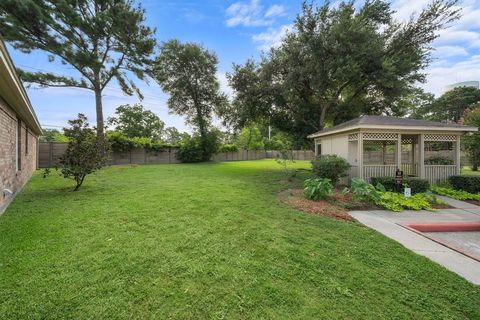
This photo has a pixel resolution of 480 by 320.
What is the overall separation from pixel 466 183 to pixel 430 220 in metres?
5.00

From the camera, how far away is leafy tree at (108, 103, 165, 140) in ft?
118

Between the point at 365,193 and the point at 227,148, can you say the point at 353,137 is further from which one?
the point at 227,148

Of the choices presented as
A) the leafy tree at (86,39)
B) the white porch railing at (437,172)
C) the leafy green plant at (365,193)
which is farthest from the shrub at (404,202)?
the leafy tree at (86,39)

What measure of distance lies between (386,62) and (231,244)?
14.2m

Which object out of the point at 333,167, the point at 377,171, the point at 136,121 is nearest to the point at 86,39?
the point at 333,167

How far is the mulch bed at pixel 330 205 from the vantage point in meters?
5.55

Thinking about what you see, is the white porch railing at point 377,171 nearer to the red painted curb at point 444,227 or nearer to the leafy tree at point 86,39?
the red painted curb at point 444,227

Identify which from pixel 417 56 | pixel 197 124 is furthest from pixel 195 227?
pixel 197 124

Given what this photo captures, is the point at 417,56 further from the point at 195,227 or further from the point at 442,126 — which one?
the point at 195,227

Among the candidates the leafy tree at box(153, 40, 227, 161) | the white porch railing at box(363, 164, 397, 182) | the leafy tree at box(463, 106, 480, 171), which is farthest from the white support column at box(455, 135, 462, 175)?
the leafy tree at box(153, 40, 227, 161)

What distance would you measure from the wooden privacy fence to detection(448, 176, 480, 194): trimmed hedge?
8145 mm

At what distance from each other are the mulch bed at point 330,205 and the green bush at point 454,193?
3.47m

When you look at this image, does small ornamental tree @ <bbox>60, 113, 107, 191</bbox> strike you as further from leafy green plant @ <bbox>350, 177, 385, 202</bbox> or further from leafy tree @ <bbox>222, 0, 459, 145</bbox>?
leafy tree @ <bbox>222, 0, 459, 145</bbox>

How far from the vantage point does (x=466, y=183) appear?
27.7 ft
